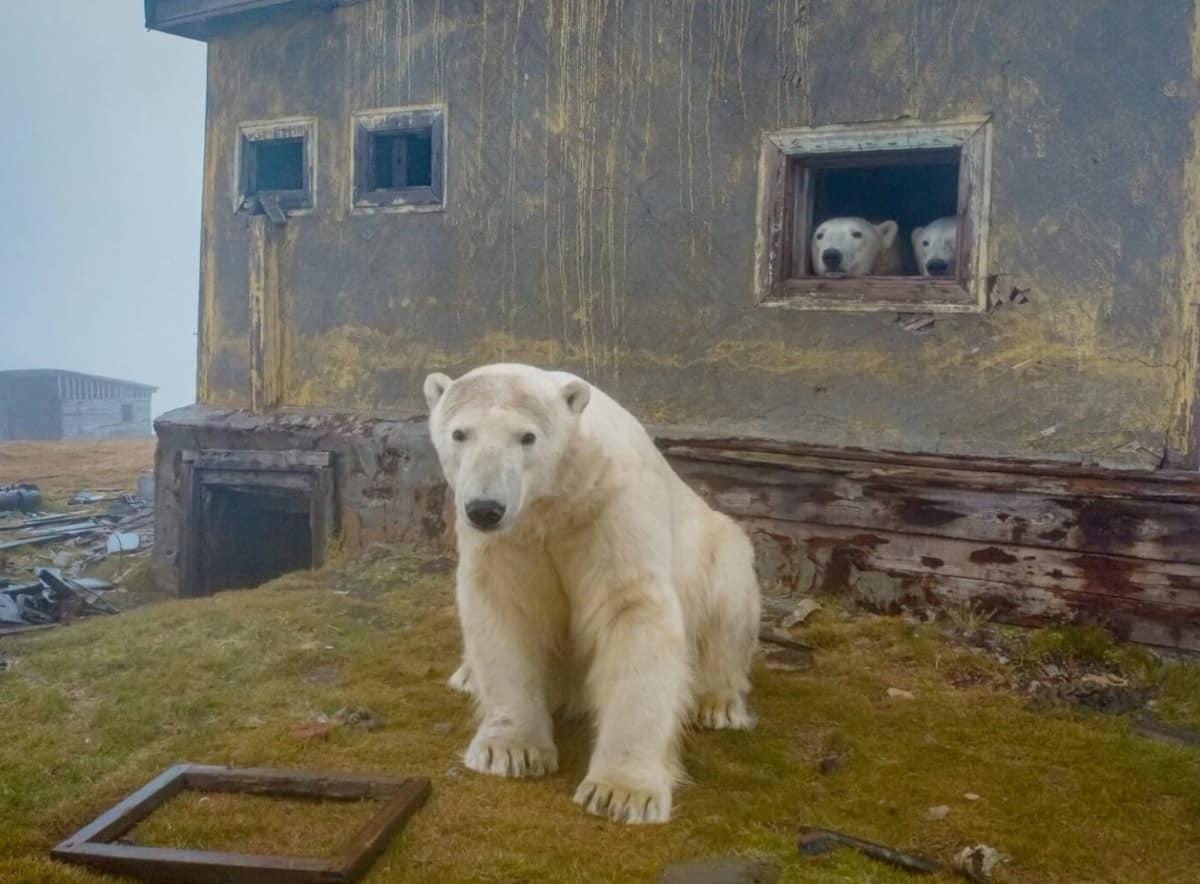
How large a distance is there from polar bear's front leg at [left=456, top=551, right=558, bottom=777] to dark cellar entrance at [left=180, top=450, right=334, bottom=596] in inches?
156

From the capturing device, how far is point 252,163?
7730mm

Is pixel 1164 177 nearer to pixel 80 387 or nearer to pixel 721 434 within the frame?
pixel 721 434

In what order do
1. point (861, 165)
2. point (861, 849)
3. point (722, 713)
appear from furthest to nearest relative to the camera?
point (861, 165), point (722, 713), point (861, 849)

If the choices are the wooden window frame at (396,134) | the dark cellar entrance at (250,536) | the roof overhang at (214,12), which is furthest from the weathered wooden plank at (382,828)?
the roof overhang at (214,12)

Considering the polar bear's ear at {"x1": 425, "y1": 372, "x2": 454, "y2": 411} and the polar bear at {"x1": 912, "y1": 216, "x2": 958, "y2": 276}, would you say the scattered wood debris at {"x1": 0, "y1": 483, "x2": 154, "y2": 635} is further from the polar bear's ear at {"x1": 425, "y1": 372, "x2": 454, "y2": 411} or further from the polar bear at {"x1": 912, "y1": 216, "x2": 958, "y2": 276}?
the polar bear at {"x1": 912, "y1": 216, "x2": 958, "y2": 276}

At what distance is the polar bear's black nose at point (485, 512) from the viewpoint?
9.23 feet

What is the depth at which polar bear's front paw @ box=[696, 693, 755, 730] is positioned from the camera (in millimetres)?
3854

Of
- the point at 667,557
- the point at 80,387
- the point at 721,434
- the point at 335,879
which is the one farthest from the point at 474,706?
the point at 80,387

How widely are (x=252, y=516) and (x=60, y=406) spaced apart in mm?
15278

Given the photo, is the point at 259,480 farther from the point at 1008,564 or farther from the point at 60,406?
the point at 60,406

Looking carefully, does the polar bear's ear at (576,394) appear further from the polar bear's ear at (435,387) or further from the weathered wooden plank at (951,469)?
the weathered wooden plank at (951,469)

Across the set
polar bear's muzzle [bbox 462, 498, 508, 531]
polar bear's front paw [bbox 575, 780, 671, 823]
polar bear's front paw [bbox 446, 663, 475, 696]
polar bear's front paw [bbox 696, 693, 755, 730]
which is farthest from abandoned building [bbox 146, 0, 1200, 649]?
polar bear's muzzle [bbox 462, 498, 508, 531]

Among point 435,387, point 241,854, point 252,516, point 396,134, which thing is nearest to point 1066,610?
point 435,387

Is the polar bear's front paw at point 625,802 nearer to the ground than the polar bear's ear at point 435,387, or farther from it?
nearer to the ground
